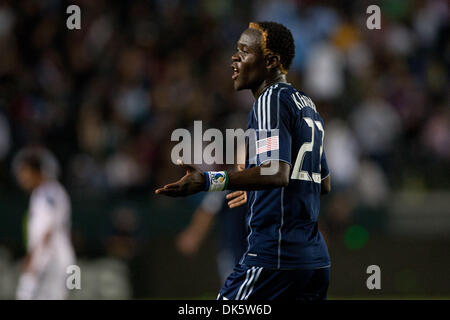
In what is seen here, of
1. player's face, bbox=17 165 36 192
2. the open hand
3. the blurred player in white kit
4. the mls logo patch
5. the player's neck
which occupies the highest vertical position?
the player's neck

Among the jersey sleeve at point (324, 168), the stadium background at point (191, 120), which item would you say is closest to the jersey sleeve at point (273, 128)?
the jersey sleeve at point (324, 168)

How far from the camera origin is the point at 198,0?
14.0 metres

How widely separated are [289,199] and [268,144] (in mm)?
385

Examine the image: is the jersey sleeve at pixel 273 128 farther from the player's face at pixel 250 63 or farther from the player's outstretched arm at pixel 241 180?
the player's face at pixel 250 63

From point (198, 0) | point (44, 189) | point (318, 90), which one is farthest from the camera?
point (198, 0)

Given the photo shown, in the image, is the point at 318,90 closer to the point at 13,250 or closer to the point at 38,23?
the point at 38,23

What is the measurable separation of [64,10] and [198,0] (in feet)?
8.62

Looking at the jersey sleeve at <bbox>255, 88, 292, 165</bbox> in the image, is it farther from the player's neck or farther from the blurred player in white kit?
the blurred player in white kit

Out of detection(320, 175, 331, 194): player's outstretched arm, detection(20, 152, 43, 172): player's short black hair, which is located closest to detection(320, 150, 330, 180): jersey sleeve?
detection(320, 175, 331, 194): player's outstretched arm

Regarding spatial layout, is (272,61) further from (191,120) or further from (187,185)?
(191,120)

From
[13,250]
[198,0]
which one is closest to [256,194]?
[13,250]

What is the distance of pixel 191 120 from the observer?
11.3 meters

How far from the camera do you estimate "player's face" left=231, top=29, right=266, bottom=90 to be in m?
4.59

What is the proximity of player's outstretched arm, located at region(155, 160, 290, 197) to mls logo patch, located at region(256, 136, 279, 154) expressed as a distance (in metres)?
0.08
